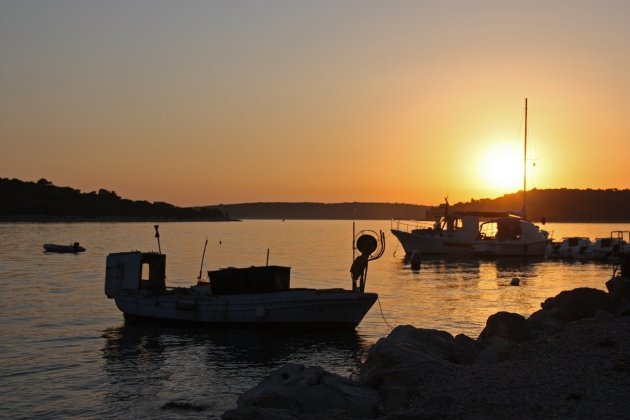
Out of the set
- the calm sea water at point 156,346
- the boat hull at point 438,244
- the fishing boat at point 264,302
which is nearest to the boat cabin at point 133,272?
the fishing boat at point 264,302

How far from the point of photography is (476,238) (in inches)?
3132

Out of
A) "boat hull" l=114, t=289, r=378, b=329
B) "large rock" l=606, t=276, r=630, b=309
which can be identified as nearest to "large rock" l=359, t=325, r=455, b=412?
"boat hull" l=114, t=289, r=378, b=329

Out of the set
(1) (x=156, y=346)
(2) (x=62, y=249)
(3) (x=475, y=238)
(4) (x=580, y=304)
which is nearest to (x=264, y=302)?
(1) (x=156, y=346)

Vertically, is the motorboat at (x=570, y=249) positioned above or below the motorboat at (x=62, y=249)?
above

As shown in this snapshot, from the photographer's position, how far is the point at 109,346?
84.5 ft

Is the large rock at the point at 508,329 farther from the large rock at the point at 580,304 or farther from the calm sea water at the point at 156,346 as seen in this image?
the calm sea water at the point at 156,346

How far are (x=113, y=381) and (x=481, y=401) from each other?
37.7 ft

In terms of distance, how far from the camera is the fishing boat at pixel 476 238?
3007 inches

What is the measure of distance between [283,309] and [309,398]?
13.0 metres

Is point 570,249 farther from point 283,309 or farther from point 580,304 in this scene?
point 283,309

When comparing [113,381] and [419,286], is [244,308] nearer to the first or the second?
[113,381]

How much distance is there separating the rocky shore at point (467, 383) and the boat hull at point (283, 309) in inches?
306

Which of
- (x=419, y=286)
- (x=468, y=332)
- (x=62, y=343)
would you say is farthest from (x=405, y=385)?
(x=419, y=286)

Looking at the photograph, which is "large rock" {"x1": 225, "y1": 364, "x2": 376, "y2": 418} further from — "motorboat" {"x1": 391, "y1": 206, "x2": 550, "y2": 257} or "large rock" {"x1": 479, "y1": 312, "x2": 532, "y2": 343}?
"motorboat" {"x1": 391, "y1": 206, "x2": 550, "y2": 257}
